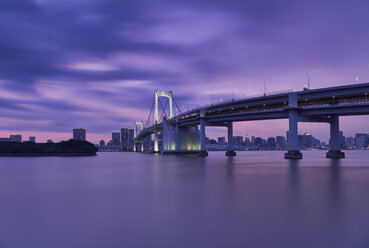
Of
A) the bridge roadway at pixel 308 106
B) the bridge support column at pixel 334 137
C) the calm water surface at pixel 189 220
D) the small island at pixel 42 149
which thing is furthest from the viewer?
the small island at pixel 42 149

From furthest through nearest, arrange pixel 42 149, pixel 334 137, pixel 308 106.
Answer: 1. pixel 42 149
2. pixel 334 137
3. pixel 308 106

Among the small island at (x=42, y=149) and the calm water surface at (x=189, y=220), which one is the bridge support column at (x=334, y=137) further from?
the small island at (x=42, y=149)

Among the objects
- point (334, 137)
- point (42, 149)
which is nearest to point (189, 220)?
point (334, 137)

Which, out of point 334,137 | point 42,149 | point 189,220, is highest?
point 334,137

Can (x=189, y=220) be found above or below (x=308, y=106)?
below

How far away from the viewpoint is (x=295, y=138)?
5197 cm

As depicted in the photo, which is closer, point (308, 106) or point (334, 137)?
point (308, 106)

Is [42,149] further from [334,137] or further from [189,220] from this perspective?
[189,220]

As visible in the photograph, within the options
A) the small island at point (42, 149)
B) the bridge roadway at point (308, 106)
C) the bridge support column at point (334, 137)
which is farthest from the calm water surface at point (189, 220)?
the small island at point (42, 149)

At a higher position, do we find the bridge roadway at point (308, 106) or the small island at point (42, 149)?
the bridge roadway at point (308, 106)

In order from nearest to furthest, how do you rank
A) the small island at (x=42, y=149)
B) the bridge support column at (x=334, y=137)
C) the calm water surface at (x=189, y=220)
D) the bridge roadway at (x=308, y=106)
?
the calm water surface at (x=189, y=220), the bridge roadway at (x=308, y=106), the bridge support column at (x=334, y=137), the small island at (x=42, y=149)

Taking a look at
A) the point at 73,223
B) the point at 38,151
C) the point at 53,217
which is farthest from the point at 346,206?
the point at 38,151

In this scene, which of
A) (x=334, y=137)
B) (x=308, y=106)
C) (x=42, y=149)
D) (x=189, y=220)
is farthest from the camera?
(x=42, y=149)

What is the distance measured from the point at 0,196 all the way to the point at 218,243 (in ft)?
53.2
